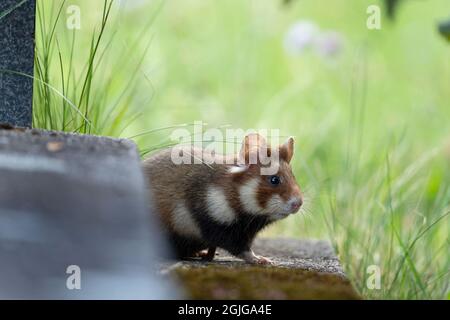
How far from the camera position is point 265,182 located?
127 inches

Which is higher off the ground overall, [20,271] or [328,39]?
[328,39]

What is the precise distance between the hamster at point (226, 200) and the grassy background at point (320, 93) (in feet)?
2.65

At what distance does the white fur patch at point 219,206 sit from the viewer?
126 inches

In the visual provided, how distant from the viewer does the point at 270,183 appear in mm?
3221

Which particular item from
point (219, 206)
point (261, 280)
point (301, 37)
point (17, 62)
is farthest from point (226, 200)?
point (301, 37)

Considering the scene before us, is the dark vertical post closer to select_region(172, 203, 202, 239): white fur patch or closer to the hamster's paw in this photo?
select_region(172, 203, 202, 239): white fur patch

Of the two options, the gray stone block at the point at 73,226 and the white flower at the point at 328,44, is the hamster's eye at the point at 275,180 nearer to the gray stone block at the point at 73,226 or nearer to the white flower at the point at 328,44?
the gray stone block at the point at 73,226

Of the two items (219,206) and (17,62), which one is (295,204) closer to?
(219,206)

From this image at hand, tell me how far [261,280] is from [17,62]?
4.33ft

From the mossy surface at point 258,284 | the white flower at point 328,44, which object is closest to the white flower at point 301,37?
the white flower at point 328,44

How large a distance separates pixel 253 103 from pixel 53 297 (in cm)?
436

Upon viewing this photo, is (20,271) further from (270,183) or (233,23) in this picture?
(233,23)

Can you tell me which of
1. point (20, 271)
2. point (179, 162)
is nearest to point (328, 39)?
point (179, 162)

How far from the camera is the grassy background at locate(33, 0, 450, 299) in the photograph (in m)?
4.51
